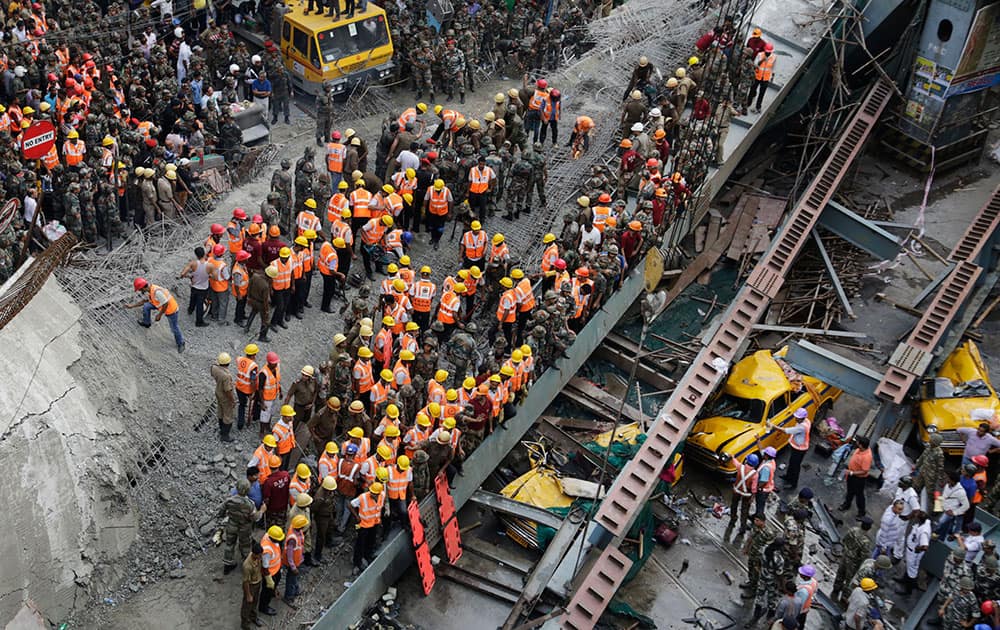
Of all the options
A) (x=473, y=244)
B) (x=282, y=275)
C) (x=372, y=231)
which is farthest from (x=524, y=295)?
(x=282, y=275)

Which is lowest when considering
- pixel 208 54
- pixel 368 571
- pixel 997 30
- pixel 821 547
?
pixel 821 547

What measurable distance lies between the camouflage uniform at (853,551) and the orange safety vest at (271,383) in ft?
28.6

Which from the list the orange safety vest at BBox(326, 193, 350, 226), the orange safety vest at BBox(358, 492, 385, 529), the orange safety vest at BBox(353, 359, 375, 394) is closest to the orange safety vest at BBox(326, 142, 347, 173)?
the orange safety vest at BBox(326, 193, 350, 226)

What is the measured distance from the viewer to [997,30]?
27.8m

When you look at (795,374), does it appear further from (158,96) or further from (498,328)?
(158,96)

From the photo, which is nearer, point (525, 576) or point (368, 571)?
point (368, 571)

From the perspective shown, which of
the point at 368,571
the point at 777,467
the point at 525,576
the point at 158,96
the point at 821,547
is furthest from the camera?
the point at 158,96

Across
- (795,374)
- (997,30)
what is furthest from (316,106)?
(997,30)

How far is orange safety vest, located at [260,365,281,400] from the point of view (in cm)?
1991

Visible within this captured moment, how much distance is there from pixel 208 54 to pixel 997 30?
16328mm

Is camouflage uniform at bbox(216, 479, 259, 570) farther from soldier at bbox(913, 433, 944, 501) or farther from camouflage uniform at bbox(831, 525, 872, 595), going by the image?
soldier at bbox(913, 433, 944, 501)

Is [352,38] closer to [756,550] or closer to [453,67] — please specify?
[453,67]

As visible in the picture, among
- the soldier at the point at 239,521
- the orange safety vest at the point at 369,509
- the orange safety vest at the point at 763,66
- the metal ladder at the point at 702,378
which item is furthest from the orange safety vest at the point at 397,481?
the orange safety vest at the point at 763,66

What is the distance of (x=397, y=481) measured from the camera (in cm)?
1889
